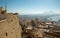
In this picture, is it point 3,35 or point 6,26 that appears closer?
point 3,35

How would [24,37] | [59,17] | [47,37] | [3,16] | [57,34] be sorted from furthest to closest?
1. [59,17]
2. [57,34]
3. [47,37]
4. [24,37]
5. [3,16]

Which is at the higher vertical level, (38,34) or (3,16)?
(3,16)

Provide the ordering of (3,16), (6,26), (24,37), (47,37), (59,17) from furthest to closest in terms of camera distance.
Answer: (59,17), (47,37), (24,37), (3,16), (6,26)

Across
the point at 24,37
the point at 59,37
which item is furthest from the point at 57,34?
the point at 24,37

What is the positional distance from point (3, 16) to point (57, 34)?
14.9 m

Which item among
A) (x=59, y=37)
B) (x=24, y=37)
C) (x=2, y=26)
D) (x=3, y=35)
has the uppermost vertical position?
(x=2, y=26)

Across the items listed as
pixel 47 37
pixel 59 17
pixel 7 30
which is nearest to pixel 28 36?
pixel 47 37

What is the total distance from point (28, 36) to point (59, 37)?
22.2 ft

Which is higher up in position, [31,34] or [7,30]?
[7,30]

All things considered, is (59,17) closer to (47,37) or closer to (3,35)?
(47,37)

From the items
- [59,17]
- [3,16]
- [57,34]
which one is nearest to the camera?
[3,16]

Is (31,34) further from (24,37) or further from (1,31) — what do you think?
(1,31)

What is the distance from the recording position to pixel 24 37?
14.0 meters

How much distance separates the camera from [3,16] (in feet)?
23.9
